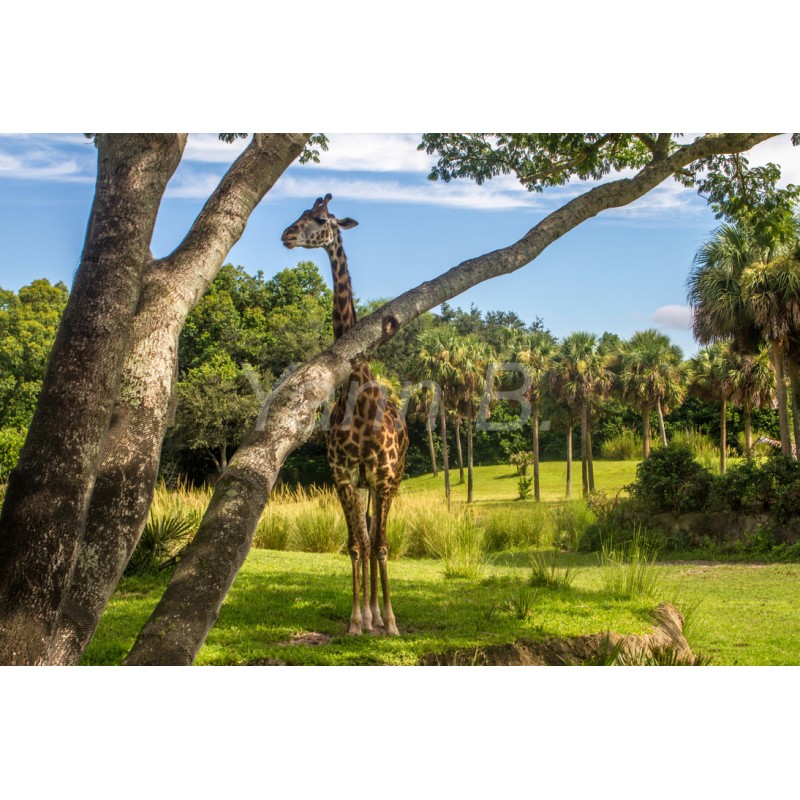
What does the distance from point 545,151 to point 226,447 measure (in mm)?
15400

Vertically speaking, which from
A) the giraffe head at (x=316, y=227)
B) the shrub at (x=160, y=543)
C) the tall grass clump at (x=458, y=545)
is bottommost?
the tall grass clump at (x=458, y=545)

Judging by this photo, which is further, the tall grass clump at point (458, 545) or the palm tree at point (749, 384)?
the palm tree at point (749, 384)

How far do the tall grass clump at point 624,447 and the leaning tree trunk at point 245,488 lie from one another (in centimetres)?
2512

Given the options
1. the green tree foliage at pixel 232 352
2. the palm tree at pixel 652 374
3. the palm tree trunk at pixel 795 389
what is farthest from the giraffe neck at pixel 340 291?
the palm tree at pixel 652 374

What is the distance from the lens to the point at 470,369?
75.5 ft

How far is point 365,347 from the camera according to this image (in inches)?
145

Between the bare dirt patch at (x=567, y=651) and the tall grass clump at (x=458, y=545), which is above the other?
the tall grass clump at (x=458, y=545)

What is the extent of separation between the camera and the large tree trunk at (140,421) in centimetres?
306

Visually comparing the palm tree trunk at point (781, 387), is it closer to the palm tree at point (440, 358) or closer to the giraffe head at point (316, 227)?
the giraffe head at point (316, 227)

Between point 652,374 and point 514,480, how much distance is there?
5.91 metres

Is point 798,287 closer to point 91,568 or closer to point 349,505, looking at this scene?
point 349,505

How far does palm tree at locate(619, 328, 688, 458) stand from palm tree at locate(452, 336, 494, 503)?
425cm
